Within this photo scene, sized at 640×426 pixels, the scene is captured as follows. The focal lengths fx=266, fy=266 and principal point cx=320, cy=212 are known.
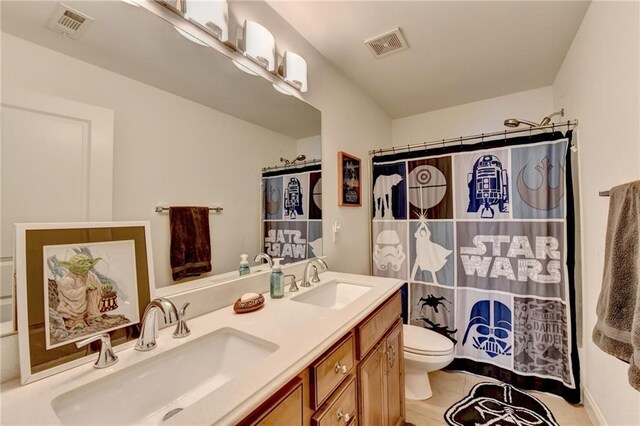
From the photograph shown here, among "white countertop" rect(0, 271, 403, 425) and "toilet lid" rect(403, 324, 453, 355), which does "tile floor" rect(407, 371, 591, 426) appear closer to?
"toilet lid" rect(403, 324, 453, 355)

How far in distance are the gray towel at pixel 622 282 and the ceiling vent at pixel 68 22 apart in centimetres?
187

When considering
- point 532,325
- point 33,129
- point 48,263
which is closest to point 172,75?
point 33,129

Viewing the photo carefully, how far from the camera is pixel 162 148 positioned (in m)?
0.98

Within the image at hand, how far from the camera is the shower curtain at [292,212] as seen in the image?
58.1 inches

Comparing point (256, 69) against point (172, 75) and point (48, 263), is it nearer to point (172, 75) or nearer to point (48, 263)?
point (172, 75)

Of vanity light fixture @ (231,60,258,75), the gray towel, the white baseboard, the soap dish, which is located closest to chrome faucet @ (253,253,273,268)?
the soap dish

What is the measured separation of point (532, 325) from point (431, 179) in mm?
1262

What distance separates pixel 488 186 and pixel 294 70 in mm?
1637

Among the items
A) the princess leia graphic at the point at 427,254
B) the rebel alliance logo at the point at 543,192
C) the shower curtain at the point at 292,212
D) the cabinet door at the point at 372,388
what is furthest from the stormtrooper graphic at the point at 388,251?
the cabinet door at the point at 372,388

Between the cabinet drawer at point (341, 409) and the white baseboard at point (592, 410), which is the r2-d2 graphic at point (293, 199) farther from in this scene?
the white baseboard at point (592, 410)

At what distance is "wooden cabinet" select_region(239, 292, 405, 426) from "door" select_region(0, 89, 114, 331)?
2.40ft

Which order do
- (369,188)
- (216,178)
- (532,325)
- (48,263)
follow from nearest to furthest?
(48,263) < (216,178) < (532,325) < (369,188)

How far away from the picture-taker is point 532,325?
6.11 ft

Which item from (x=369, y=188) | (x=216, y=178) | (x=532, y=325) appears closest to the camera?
(x=216, y=178)
